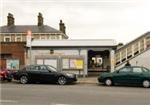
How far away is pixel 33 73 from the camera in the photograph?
97.3 ft

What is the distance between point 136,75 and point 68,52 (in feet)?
40.7

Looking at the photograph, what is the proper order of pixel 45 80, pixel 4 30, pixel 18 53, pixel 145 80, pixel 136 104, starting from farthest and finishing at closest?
1. pixel 4 30
2. pixel 18 53
3. pixel 45 80
4. pixel 145 80
5. pixel 136 104

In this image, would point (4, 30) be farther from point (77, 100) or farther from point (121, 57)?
point (77, 100)

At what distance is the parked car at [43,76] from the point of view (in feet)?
94.7

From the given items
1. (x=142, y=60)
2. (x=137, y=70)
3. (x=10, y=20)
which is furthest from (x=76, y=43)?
(x=10, y=20)

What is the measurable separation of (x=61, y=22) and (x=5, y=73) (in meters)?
45.1

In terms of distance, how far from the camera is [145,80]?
89.9ft

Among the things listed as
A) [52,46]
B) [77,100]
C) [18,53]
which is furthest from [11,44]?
[77,100]

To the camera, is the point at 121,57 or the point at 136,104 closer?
the point at 136,104

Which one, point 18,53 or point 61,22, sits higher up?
point 61,22

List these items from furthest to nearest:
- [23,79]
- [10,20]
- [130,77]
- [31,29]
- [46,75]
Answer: [31,29] < [10,20] < [23,79] < [46,75] < [130,77]

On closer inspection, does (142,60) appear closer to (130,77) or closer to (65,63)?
(65,63)

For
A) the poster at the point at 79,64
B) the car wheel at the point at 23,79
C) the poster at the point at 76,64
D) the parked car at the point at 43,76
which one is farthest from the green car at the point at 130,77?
the poster at the point at 76,64

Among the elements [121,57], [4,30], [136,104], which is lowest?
[136,104]
